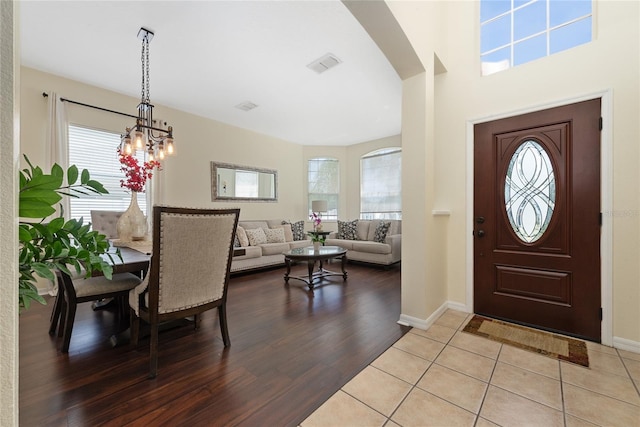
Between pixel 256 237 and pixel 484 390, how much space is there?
4.07 m

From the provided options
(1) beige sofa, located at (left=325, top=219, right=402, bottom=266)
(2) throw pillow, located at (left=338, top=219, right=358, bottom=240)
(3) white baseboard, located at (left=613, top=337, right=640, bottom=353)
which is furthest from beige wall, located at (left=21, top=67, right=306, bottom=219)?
(3) white baseboard, located at (left=613, top=337, right=640, bottom=353)

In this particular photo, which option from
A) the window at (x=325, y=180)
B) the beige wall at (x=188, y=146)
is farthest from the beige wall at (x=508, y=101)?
the window at (x=325, y=180)

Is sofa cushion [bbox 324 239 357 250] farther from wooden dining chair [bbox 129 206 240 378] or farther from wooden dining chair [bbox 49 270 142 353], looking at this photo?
wooden dining chair [bbox 49 270 142 353]

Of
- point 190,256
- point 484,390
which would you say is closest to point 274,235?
point 190,256

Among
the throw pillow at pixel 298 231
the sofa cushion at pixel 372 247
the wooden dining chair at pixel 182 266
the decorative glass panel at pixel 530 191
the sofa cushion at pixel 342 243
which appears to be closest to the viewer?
the wooden dining chair at pixel 182 266

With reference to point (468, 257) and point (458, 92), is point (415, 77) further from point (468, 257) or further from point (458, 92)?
point (468, 257)

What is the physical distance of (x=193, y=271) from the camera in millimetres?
1850

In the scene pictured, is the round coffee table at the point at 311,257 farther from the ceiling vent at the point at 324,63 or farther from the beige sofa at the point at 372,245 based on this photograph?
the ceiling vent at the point at 324,63

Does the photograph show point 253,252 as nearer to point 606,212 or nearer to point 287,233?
point 287,233

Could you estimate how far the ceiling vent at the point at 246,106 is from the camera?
4387 mm

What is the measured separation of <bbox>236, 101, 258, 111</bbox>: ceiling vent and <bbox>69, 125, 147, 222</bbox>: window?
6.13 feet

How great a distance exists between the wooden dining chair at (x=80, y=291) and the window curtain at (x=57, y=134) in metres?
1.77

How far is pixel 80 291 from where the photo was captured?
6.61 feet

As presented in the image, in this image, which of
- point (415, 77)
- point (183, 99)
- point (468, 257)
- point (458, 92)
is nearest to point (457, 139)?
point (458, 92)
